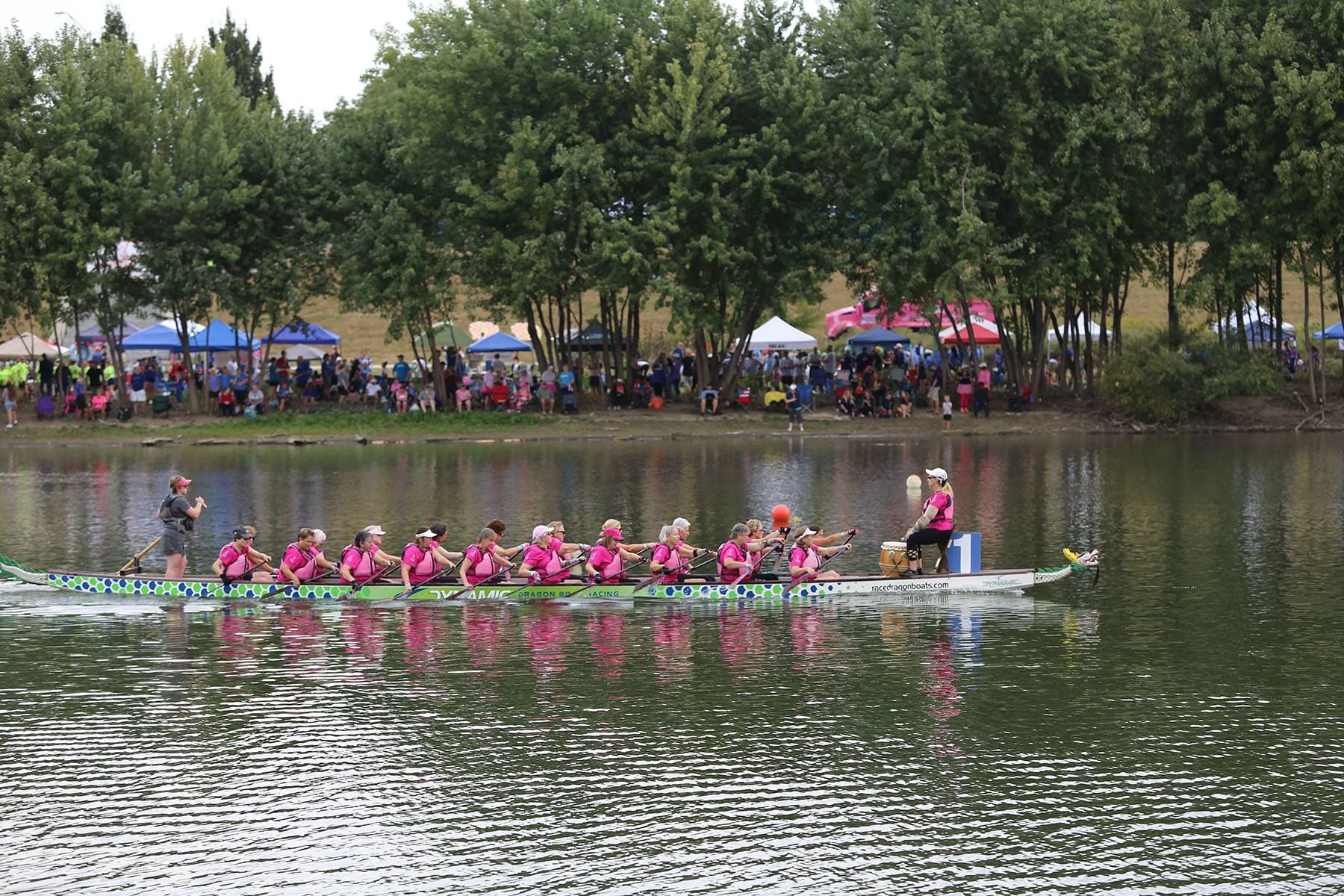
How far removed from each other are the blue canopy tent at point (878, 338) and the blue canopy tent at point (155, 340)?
28.5 metres

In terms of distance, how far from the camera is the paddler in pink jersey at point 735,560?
25656mm

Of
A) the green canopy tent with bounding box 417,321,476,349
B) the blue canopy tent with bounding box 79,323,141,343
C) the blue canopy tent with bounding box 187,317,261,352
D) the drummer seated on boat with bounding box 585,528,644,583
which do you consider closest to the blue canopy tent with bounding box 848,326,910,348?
the green canopy tent with bounding box 417,321,476,349

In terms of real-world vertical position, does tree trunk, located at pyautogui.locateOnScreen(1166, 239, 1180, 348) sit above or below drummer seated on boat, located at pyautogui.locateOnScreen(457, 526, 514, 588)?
above

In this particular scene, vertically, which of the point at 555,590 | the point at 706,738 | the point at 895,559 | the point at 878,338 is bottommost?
the point at 706,738

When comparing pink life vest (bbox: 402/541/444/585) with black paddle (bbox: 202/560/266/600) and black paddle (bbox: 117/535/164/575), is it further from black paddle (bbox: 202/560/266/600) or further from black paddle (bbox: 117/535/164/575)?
black paddle (bbox: 117/535/164/575)

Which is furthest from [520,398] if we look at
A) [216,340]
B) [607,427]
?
[216,340]

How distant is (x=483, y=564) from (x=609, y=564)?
2.09 metres

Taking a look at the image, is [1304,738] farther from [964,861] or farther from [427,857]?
[427,857]

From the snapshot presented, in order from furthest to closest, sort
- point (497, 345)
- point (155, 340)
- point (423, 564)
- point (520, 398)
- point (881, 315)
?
point (497, 345) → point (155, 340) → point (520, 398) → point (881, 315) → point (423, 564)

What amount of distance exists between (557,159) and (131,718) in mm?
39662

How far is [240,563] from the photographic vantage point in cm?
2609

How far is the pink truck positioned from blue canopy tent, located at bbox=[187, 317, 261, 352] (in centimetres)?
2551

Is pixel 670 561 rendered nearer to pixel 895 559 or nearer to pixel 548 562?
pixel 548 562

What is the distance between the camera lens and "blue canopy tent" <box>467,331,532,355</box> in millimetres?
69938
